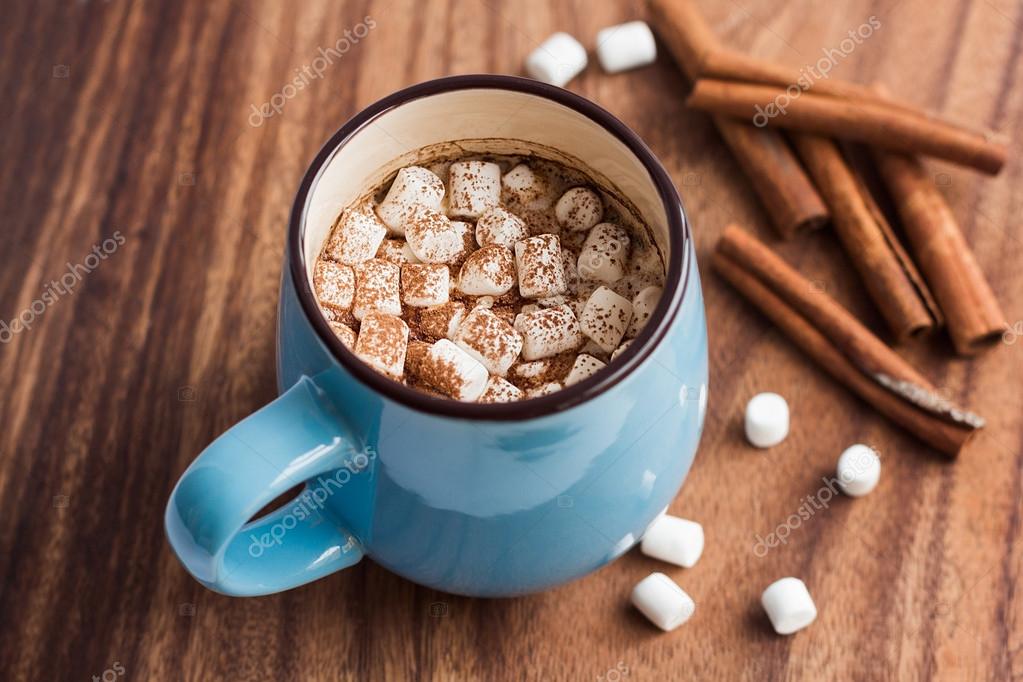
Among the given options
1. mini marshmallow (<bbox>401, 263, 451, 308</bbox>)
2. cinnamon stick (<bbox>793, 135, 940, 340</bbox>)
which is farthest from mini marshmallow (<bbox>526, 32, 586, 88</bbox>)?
mini marshmallow (<bbox>401, 263, 451, 308</bbox>)

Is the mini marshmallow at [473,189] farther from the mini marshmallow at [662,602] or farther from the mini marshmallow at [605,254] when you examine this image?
the mini marshmallow at [662,602]

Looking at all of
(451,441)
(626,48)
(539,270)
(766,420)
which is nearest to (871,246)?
(766,420)

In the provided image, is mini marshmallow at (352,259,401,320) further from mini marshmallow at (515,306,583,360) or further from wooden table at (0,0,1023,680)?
wooden table at (0,0,1023,680)

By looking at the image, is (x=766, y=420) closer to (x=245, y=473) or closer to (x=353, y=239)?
(x=353, y=239)

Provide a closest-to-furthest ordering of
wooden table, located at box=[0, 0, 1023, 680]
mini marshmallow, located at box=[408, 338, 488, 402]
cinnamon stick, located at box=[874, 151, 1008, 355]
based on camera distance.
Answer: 1. mini marshmallow, located at box=[408, 338, 488, 402]
2. wooden table, located at box=[0, 0, 1023, 680]
3. cinnamon stick, located at box=[874, 151, 1008, 355]

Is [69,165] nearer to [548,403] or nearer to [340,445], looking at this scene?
[340,445]

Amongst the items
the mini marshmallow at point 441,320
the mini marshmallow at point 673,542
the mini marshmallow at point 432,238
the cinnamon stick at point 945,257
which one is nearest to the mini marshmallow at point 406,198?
the mini marshmallow at point 432,238
